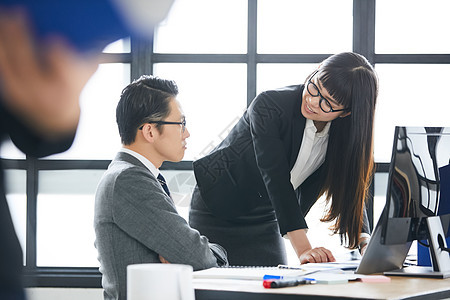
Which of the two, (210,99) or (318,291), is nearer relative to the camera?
(318,291)

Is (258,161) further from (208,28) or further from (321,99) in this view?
(208,28)

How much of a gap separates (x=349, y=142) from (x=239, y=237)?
0.45m

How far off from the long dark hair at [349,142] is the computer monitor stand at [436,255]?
0.28 meters

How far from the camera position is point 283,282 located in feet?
3.77

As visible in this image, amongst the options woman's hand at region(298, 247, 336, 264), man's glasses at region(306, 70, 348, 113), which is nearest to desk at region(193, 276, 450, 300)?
woman's hand at region(298, 247, 336, 264)

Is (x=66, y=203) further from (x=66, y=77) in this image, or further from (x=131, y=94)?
(x=66, y=77)

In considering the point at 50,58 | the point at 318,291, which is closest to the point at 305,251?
the point at 318,291

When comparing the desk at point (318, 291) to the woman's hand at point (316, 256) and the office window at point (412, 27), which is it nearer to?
the woman's hand at point (316, 256)

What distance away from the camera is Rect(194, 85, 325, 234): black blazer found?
1.74 m

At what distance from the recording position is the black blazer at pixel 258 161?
1737 mm

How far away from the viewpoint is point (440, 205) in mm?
1540

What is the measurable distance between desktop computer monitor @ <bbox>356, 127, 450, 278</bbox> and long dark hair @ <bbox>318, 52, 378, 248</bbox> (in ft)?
0.79

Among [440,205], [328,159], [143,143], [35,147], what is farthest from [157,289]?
[328,159]

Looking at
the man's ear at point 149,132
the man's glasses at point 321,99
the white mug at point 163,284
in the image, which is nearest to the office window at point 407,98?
the man's glasses at point 321,99
